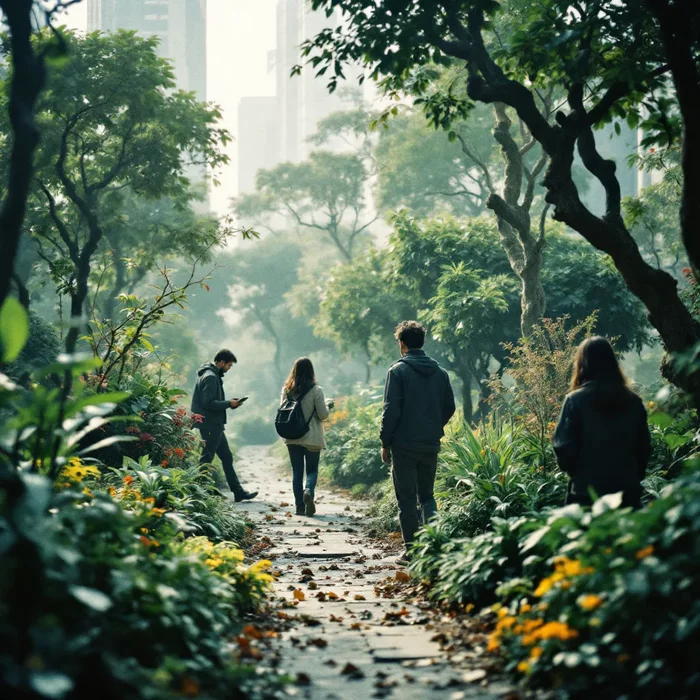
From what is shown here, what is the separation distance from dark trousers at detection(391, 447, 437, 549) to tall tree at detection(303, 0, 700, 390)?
2.22 meters

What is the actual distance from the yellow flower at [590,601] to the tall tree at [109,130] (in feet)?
37.0

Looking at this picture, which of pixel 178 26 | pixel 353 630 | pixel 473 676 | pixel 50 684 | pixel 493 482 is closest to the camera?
pixel 50 684

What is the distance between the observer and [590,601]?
11.9ft

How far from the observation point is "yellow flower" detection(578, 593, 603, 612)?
364 cm

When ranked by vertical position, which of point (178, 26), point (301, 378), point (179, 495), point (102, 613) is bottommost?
point (102, 613)

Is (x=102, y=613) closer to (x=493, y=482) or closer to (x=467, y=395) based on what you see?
(x=493, y=482)

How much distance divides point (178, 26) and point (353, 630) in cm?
11911

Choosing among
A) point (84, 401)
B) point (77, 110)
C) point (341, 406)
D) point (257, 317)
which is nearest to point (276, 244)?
point (257, 317)

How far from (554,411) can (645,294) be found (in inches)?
93.5

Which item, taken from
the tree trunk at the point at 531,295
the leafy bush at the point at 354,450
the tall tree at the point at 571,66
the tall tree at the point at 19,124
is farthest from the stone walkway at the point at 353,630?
the leafy bush at the point at 354,450

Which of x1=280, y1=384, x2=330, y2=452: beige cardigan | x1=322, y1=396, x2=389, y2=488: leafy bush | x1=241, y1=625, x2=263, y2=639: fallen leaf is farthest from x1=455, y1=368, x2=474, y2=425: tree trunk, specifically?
x1=241, y1=625, x2=263, y2=639: fallen leaf

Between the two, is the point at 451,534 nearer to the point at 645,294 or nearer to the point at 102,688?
the point at 645,294

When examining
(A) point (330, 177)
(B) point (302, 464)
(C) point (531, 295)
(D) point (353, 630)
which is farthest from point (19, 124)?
(A) point (330, 177)

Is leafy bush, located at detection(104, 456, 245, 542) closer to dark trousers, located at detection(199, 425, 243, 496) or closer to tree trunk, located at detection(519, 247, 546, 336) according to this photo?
dark trousers, located at detection(199, 425, 243, 496)
